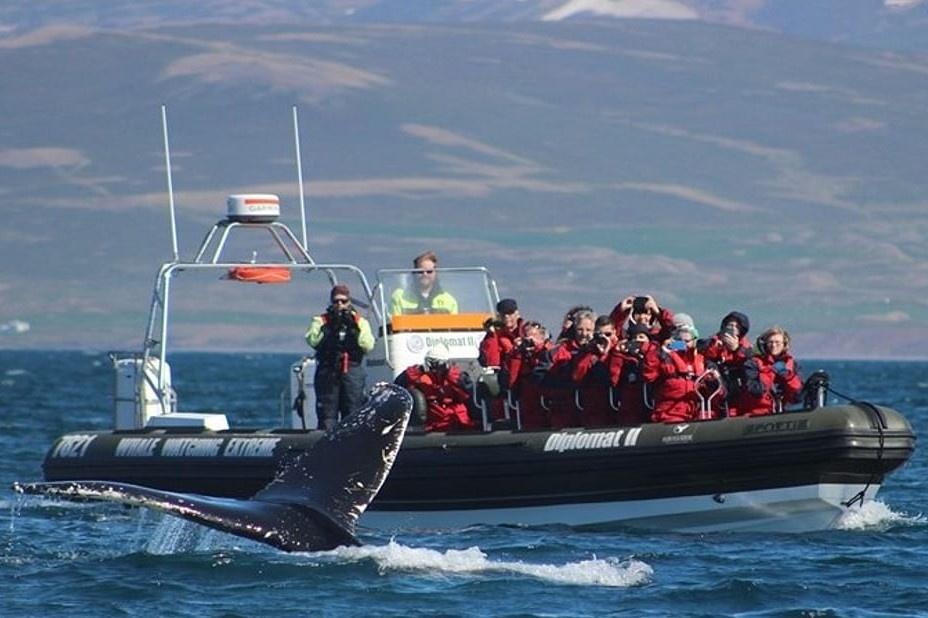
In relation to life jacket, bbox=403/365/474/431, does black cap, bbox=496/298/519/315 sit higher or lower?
higher

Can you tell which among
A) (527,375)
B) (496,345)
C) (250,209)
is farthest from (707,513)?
(250,209)

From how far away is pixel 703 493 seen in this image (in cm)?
1808

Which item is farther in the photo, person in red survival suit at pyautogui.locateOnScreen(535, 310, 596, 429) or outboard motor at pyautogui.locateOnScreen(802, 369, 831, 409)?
person in red survival suit at pyautogui.locateOnScreen(535, 310, 596, 429)

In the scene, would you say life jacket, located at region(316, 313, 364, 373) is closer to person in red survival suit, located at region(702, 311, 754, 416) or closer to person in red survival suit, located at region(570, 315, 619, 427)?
person in red survival suit, located at region(570, 315, 619, 427)

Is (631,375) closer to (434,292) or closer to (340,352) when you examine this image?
(340,352)

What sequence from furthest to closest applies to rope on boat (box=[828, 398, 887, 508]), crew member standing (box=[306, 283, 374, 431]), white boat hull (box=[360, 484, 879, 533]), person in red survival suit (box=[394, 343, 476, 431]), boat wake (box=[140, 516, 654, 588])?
crew member standing (box=[306, 283, 374, 431]) < person in red survival suit (box=[394, 343, 476, 431]) < white boat hull (box=[360, 484, 879, 533]) < rope on boat (box=[828, 398, 887, 508]) < boat wake (box=[140, 516, 654, 588])

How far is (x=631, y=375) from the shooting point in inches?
734

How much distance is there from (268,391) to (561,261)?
332ft

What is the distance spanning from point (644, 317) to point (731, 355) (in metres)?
Answer: 1.00

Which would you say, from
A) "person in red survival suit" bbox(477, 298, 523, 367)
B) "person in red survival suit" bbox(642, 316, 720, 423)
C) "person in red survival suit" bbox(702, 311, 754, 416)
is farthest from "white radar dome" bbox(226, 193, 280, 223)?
"person in red survival suit" bbox(702, 311, 754, 416)

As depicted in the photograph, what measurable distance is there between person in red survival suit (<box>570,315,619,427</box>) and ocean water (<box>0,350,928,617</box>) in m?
1.20

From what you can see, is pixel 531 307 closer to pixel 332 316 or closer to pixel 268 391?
pixel 268 391

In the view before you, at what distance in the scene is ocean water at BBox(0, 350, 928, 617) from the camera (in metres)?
14.1

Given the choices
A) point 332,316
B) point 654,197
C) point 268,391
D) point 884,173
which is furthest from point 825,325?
point 332,316
